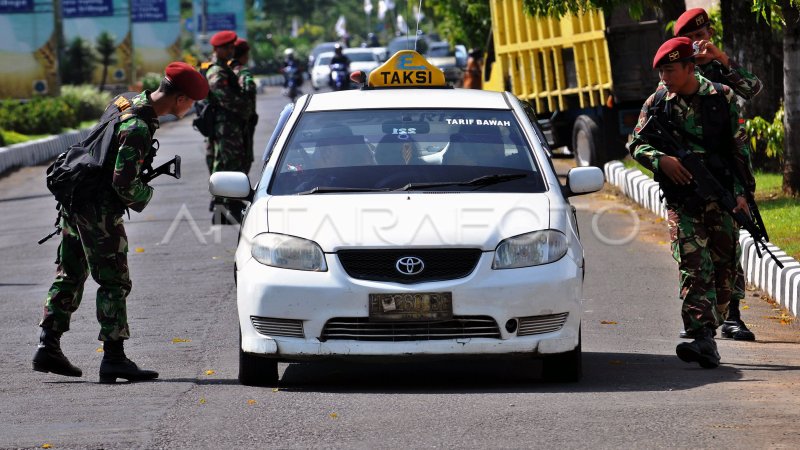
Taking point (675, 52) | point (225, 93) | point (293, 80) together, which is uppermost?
point (675, 52)

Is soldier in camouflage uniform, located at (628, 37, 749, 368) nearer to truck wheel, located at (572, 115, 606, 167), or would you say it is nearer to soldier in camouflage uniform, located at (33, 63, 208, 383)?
soldier in camouflage uniform, located at (33, 63, 208, 383)

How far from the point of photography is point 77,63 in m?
49.1

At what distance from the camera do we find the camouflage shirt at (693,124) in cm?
843

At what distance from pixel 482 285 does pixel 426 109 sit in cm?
173

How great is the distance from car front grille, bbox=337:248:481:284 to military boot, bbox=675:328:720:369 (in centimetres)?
144

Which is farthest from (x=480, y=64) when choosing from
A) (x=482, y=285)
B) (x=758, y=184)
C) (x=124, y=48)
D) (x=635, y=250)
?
(x=482, y=285)

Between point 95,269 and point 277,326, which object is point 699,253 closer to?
point 277,326

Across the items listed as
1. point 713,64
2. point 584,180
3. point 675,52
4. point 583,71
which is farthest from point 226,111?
point 675,52

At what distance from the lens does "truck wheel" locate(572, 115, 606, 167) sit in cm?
2150

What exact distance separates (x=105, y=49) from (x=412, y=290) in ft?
139

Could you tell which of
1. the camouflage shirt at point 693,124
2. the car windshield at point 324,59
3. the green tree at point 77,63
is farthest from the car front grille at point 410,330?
the car windshield at point 324,59

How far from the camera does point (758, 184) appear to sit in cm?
1789

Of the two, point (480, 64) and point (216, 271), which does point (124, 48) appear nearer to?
point (480, 64)

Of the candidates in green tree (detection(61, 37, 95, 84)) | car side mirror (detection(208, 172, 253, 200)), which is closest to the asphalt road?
car side mirror (detection(208, 172, 253, 200))
